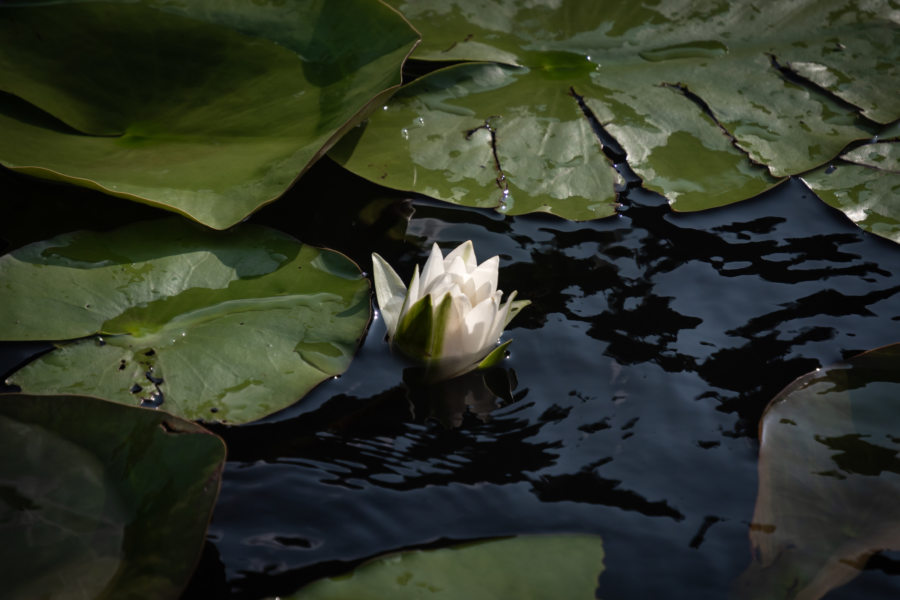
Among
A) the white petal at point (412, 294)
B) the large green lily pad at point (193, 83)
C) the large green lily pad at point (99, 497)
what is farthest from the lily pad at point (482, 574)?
the large green lily pad at point (193, 83)

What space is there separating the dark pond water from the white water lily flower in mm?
74

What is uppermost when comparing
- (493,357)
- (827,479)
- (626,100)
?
(626,100)

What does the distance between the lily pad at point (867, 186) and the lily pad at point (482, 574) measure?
1457mm

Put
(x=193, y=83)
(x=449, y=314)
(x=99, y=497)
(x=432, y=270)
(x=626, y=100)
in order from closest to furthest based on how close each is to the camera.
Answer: (x=99, y=497), (x=449, y=314), (x=432, y=270), (x=193, y=83), (x=626, y=100)

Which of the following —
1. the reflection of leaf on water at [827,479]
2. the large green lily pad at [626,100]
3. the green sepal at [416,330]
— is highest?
the large green lily pad at [626,100]

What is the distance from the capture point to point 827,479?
1422 millimetres

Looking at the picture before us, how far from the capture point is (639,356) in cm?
175

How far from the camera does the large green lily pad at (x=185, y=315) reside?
4.88 feet

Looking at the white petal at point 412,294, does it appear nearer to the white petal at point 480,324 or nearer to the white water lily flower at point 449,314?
the white water lily flower at point 449,314

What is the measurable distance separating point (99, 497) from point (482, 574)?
2.32ft

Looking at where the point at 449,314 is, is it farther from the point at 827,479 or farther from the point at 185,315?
the point at 827,479

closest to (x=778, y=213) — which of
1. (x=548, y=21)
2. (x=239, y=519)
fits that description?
(x=548, y=21)

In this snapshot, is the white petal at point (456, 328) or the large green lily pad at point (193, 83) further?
the large green lily pad at point (193, 83)

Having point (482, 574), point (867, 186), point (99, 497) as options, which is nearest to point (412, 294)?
point (482, 574)
